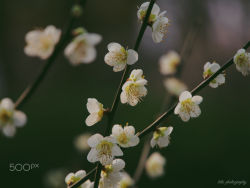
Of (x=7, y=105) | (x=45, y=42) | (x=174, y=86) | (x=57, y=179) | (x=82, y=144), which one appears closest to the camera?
(x=7, y=105)

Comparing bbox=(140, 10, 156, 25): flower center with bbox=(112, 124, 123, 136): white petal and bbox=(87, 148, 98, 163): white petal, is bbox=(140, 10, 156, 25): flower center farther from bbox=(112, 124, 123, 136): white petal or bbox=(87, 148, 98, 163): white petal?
bbox=(87, 148, 98, 163): white petal

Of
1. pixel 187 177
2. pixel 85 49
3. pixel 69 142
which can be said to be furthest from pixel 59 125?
pixel 85 49

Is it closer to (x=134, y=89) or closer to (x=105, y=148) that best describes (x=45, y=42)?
(x=134, y=89)

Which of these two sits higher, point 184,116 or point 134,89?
point 134,89

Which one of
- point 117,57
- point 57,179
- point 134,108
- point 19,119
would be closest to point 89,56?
point 19,119

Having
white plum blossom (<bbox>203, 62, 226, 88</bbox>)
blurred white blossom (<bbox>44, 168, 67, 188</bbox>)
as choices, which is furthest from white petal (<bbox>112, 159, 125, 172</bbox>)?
blurred white blossom (<bbox>44, 168, 67, 188</bbox>)

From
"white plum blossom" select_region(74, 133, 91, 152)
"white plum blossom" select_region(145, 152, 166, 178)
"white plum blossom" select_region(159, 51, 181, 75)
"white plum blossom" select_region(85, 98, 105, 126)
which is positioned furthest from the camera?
"white plum blossom" select_region(74, 133, 91, 152)
